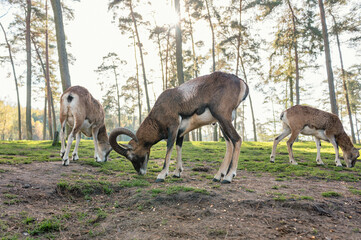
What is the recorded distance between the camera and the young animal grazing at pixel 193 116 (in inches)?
219

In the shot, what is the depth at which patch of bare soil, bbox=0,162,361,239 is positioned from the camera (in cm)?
320

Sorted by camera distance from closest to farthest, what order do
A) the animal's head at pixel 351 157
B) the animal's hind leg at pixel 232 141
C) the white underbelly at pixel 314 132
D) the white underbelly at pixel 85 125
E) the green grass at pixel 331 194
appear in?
the green grass at pixel 331 194 → the animal's hind leg at pixel 232 141 → the white underbelly at pixel 85 125 → the animal's head at pixel 351 157 → the white underbelly at pixel 314 132

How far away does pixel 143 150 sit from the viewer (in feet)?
21.4

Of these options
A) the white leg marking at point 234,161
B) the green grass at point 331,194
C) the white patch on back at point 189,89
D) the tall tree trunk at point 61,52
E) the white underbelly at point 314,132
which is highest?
the tall tree trunk at point 61,52

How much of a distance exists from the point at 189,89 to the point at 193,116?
72cm

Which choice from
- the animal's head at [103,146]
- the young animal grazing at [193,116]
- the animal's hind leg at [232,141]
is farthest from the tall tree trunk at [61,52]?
the animal's hind leg at [232,141]

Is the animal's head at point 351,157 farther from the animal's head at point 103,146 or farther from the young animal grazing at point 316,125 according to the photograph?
the animal's head at point 103,146

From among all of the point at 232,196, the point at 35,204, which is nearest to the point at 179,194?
the point at 232,196

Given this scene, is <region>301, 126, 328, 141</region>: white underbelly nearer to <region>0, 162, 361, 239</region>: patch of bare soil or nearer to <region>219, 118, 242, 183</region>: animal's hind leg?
<region>0, 162, 361, 239</region>: patch of bare soil

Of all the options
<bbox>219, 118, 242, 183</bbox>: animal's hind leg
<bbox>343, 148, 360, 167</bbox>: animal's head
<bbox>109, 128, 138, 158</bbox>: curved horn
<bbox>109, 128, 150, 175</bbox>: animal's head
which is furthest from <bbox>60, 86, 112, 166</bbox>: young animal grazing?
<bbox>343, 148, 360, 167</bbox>: animal's head

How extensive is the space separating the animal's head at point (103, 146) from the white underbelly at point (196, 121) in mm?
3705

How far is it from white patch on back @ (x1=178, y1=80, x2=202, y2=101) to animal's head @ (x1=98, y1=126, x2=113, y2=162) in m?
4.02

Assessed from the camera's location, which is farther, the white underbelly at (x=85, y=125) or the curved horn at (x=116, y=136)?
the white underbelly at (x=85, y=125)

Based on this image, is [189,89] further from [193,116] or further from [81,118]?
[81,118]
